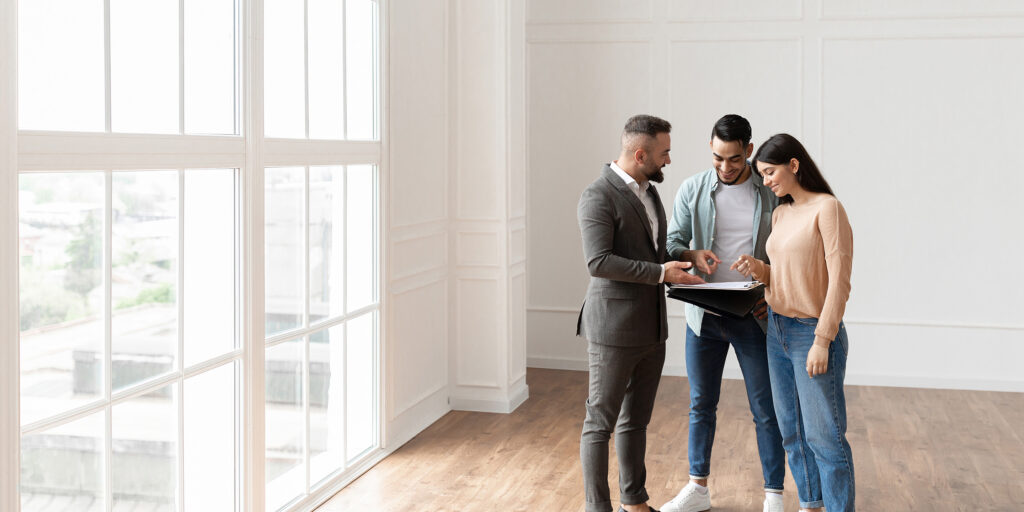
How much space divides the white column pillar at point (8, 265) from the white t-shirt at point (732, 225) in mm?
2286

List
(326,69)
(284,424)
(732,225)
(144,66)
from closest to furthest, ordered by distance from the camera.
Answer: (144,66) → (732,225) → (284,424) → (326,69)

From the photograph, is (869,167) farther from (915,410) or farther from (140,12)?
(140,12)

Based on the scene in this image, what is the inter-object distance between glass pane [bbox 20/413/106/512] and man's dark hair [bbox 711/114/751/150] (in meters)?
2.16

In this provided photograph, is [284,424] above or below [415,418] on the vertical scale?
above

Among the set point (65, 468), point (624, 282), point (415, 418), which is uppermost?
point (624, 282)

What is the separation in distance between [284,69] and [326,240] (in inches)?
29.8

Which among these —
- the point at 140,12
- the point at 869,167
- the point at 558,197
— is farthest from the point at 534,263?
the point at 140,12

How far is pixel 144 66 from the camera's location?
8.98 ft

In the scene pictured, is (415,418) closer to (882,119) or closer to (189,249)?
(189,249)

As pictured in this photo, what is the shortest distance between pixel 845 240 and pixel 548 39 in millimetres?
3994

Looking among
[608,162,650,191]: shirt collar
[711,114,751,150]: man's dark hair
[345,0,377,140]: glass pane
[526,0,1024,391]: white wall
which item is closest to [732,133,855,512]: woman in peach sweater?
[711,114,751,150]: man's dark hair

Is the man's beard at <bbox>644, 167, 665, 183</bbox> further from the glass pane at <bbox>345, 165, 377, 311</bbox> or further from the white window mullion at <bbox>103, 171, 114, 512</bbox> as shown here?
the white window mullion at <bbox>103, 171, 114, 512</bbox>

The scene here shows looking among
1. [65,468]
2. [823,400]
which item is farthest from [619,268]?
[65,468]

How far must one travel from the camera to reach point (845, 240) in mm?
2996
